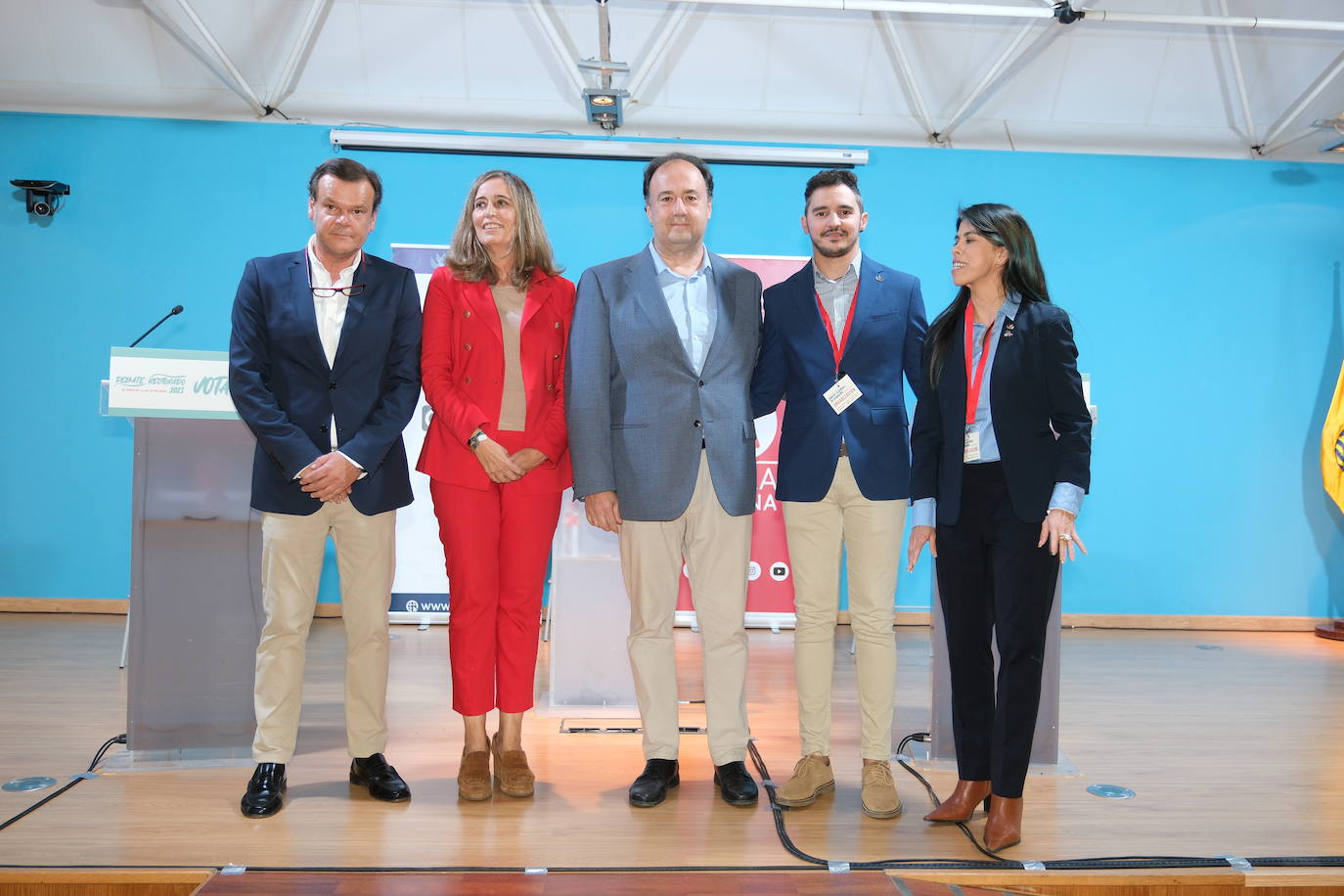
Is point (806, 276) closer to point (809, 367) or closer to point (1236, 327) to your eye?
point (809, 367)

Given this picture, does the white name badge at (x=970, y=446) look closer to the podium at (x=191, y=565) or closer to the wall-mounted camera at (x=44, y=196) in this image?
the podium at (x=191, y=565)

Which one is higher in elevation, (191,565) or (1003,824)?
(191,565)

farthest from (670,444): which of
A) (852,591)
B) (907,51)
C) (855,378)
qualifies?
(907,51)

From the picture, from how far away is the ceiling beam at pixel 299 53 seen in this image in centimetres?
571

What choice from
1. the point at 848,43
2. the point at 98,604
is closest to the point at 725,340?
the point at 848,43

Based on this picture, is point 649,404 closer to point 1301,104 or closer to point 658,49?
point 658,49

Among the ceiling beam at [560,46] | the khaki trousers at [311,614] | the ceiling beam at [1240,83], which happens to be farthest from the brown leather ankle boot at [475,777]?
the ceiling beam at [1240,83]

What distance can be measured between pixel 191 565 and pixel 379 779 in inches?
38.1

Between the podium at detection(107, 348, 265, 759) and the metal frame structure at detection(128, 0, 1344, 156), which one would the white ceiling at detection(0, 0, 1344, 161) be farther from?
the podium at detection(107, 348, 265, 759)

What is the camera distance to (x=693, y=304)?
2859mm

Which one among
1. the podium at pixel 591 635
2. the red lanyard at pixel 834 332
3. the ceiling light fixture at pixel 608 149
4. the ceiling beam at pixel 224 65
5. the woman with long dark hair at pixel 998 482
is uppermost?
the ceiling beam at pixel 224 65

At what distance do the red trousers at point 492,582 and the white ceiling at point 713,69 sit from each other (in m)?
3.72

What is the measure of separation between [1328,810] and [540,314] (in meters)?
2.80

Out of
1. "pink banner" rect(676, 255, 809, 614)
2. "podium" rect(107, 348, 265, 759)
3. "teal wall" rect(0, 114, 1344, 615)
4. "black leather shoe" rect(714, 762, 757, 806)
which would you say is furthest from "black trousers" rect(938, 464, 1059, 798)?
"teal wall" rect(0, 114, 1344, 615)
